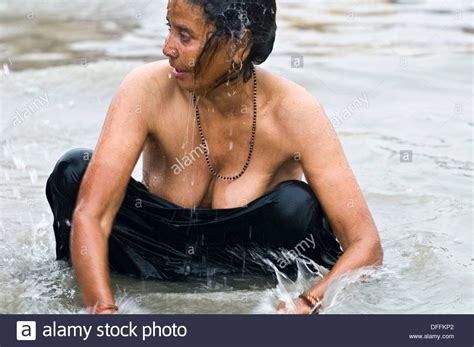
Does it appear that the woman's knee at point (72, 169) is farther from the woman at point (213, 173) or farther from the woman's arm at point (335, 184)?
the woman's arm at point (335, 184)

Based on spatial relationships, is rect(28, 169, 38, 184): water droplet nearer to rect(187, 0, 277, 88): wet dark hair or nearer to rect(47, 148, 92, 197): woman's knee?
rect(47, 148, 92, 197): woman's knee

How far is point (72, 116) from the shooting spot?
7.47 m

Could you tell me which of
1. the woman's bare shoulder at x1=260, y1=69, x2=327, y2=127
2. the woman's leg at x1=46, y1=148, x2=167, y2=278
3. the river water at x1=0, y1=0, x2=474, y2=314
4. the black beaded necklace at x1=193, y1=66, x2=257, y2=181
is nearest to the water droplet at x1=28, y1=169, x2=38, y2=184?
the river water at x1=0, y1=0, x2=474, y2=314

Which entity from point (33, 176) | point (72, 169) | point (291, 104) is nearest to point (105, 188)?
point (72, 169)

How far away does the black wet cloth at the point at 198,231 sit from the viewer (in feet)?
14.0

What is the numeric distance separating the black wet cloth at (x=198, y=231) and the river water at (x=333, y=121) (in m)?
0.08

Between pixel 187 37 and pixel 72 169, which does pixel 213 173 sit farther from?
pixel 187 37

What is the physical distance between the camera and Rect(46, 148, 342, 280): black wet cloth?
4.27m

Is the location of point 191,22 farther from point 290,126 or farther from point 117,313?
point 117,313

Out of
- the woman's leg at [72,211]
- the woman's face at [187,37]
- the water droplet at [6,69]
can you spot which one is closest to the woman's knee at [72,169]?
the woman's leg at [72,211]

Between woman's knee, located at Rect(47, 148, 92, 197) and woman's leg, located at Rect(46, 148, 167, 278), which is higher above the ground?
woman's knee, located at Rect(47, 148, 92, 197)

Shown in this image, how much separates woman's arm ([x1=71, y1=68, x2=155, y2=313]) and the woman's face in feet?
0.79

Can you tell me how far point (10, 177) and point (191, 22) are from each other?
2602 mm

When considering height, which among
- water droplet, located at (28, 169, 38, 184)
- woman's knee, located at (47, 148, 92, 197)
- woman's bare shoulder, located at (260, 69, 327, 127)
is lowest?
water droplet, located at (28, 169, 38, 184)
